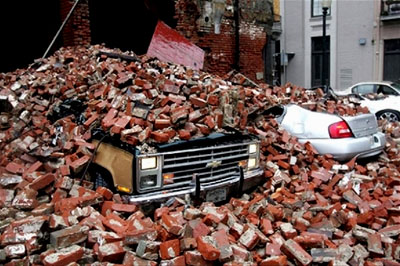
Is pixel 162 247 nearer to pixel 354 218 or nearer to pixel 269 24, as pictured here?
pixel 354 218

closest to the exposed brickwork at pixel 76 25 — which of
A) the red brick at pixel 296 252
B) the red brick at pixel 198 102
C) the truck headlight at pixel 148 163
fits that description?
the red brick at pixel 198 102

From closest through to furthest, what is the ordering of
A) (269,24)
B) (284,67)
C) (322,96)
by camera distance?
1. (322,96)
2. (269,24)
3. (284,67)

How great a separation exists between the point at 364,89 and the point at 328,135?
9095 mm

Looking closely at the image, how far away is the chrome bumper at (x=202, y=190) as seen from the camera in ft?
13.3

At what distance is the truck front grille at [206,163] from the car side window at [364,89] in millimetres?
10721

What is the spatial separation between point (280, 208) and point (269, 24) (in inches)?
504

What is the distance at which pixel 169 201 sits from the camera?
164 inches

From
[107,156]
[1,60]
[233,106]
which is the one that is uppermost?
[1,60]

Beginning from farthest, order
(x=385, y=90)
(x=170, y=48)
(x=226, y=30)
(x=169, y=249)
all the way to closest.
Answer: (x=226, y=30), (x=385, y=90), (x=170, y=48), (x=169, y=249)

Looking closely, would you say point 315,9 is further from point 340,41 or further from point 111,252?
point 111,252

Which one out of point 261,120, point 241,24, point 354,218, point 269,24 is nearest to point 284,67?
point 269,24

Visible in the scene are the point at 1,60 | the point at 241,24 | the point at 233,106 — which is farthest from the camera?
the point at 241,24

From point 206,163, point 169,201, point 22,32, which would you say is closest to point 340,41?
point 22,32

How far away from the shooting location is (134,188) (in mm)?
4035
